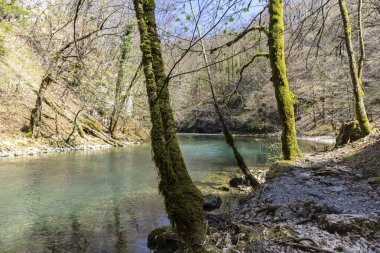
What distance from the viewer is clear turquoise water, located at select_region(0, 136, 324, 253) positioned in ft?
22.1

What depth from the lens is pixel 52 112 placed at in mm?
26125

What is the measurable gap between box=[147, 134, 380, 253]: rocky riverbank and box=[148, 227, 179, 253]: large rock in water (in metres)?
0.67

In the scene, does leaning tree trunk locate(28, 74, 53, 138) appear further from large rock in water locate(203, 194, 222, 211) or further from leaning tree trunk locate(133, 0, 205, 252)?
leaning tree trunk locate(133, 0, 205, 252)

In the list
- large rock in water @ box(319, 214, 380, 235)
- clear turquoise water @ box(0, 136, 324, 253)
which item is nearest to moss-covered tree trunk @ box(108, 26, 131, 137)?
clear turquoise water @ box(0, 136, 324, 253)

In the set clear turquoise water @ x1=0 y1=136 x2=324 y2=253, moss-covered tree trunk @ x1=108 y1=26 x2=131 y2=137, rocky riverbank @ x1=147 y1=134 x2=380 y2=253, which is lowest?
clear turquoise water @ x1=0 y1=136 x2=324 y2=253

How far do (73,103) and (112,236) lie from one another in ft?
85.9

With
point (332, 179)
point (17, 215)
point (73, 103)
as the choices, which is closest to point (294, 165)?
point (332, 179)

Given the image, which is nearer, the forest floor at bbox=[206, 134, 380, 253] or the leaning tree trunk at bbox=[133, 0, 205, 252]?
Result: the forest floor at bbox=[206, 134, 380, 253]

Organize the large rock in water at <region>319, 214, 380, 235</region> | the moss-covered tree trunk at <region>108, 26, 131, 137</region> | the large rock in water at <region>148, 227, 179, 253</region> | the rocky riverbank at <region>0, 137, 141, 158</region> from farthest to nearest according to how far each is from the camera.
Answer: the moss-covered tree trunk at <region>108, 26, 131, 137</region> < the rocky riverbank at <region>0, 137, 141, 158</region> < the large rock in water at <region>148, 227, 179, 253</region> < the large rock in water at <region>319, 214, 380, 235</region>

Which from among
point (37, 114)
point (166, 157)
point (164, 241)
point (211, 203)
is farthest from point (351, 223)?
point (37, 114)

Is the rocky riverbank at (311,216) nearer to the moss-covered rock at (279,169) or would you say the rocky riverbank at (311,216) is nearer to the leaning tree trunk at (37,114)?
the moss-covered rock at (279,169)

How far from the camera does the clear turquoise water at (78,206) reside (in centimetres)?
674

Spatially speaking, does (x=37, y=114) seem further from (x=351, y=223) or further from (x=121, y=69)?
(x=351, y=223)

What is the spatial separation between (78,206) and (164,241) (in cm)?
492
